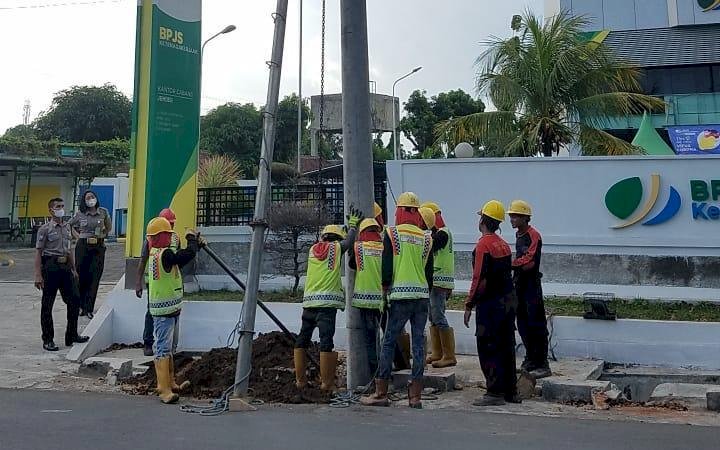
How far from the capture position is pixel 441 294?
8.16 m

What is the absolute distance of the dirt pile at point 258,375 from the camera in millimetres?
7156

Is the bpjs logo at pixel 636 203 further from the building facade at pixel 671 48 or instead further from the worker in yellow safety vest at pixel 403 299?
the building facade at pixel 671 48

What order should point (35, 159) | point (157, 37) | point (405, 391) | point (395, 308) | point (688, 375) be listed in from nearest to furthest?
point (395, 308), point (405, 391), point (688, 375), point (157, 37), point (35, 159)

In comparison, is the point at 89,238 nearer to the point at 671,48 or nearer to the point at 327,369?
the point at 327,369

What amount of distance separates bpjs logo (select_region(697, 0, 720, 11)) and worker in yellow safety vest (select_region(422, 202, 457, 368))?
60.5 ft

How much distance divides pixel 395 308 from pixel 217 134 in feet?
113

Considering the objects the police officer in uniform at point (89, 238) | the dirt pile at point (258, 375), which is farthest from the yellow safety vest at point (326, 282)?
the police officer in uniform at point (89, 238)

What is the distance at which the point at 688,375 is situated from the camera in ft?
26.8

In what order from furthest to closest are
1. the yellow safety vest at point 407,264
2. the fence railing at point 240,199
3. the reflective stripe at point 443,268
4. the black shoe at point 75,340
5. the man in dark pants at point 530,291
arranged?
the fence railing at point 240,199, the black shoe at point 75,340, the reflective stripe at point 443,268, the man in dark pants at point 530,291, the yellow safety vest at point 407,264

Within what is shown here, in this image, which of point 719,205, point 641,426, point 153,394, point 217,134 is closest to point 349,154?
point 153,394

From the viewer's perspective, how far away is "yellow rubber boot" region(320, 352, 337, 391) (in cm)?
722

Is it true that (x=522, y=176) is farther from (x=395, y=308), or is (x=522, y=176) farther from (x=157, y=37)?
(x=157, y=37)

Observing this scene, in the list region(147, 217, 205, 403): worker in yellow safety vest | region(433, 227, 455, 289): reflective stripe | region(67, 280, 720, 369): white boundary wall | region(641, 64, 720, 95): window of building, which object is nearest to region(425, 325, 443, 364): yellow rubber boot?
region(433, 227, 455, 289): reflective stripe

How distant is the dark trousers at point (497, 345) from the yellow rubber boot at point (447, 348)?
1.25m
